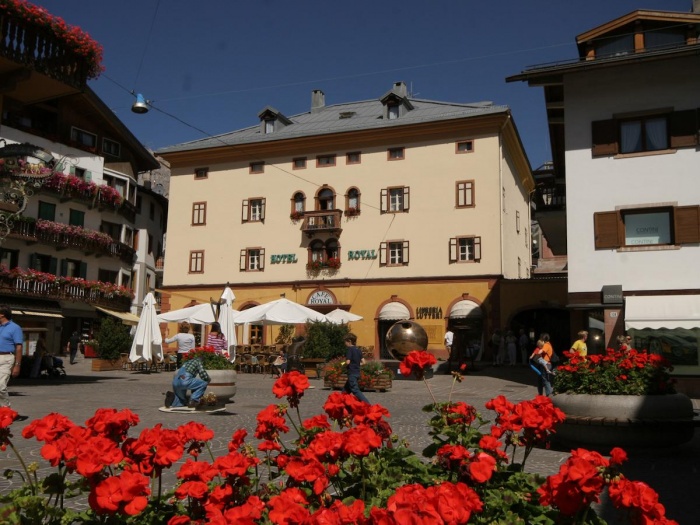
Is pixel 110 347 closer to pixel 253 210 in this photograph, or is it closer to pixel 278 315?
pixel 278 315

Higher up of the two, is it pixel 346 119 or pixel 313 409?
pixel 346 119

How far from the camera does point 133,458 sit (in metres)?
2.79

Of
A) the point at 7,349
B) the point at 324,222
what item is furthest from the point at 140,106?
the point at 324,222

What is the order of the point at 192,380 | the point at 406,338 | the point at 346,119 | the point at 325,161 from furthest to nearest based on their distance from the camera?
the point at 346,119, the point at 325,161, the point at 406,338, the point at 192,380

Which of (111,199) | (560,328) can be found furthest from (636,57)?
(111,199)

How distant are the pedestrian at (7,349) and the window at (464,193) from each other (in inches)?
1088

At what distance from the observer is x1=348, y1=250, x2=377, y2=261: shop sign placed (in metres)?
36.8

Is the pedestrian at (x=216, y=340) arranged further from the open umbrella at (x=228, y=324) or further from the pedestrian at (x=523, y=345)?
the pedestrian at (x=523, y=345)

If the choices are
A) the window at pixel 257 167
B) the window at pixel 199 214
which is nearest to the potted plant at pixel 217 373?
the window at pixel 257 167

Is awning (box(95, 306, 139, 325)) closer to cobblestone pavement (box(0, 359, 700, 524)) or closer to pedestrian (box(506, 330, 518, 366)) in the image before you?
cobblestone pavement (box(0, 359, 700, 524))

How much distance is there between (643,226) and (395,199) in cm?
1812

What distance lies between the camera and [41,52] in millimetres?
21094

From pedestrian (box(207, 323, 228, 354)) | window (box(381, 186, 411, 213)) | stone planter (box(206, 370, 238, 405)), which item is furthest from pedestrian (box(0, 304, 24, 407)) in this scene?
window (box(381, 186, 411, 213))

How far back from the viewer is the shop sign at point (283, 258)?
38750 millimetres
